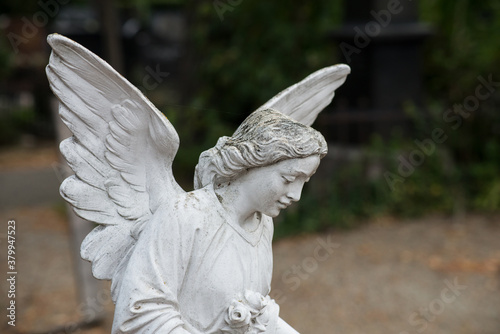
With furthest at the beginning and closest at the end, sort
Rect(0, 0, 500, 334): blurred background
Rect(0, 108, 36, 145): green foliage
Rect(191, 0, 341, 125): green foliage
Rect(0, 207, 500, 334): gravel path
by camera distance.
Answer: Rect(0, 108, 36, 145): green foliage, Rect(191, 0, 341, 125): green foliage, Rect(0, 0, 500, 334): blurred background, Rect(0, 207, 500, 334): gravel path

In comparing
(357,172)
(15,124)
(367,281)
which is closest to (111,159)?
(367,281)

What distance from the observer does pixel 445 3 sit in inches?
303

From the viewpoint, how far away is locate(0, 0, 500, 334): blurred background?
5375 millimetres

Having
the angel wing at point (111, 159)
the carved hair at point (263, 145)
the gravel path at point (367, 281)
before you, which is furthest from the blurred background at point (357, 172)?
the carved hair at point (263, 145)

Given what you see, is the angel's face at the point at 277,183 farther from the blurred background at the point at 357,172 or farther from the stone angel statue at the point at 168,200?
the blurred background at the point at 357,172

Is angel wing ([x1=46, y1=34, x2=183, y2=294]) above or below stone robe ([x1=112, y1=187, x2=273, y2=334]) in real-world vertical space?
above

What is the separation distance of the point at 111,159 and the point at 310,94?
0.76m

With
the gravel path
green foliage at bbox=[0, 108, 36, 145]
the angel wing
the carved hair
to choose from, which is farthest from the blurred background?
the carved hair

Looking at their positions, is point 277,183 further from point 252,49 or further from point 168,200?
point 252,49

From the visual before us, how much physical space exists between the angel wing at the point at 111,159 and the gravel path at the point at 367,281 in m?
3.19

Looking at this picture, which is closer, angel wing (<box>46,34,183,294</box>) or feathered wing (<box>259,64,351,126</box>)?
angel wing (<box>46,34,183,294</box>)

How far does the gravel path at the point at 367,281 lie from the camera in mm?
5121

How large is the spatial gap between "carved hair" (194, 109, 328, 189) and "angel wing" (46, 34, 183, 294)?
162mm

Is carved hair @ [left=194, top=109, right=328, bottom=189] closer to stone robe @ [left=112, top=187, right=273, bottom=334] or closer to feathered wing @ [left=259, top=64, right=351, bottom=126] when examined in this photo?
stone robe @ [left=112, top=187, right=273, bottom=334]
